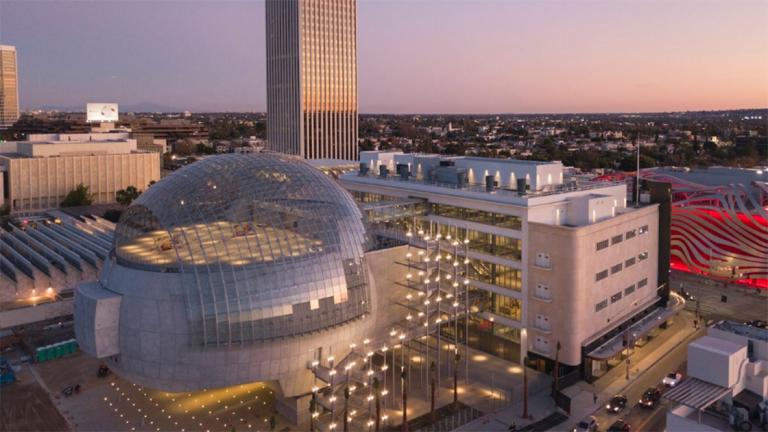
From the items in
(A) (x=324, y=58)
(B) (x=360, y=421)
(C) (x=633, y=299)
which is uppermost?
(A) (x=324, y=58)

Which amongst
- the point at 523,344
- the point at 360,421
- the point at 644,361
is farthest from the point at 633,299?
the point at 360,421

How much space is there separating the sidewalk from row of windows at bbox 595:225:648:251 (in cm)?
881

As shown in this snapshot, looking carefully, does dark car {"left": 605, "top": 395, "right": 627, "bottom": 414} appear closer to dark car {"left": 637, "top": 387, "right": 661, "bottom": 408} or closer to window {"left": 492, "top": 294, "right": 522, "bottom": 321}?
dark car {"left": 637, "top": 387, "right": 661, "bottom": 408}

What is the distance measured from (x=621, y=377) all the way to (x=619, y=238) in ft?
34.3

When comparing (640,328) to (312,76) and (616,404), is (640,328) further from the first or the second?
(312,76)

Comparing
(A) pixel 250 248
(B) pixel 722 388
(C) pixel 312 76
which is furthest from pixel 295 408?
(C) pixel 312 76

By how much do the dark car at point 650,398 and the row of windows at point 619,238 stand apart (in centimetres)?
1030

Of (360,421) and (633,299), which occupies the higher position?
(633,299)

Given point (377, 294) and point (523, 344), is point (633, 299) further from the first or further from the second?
point (377, 294)

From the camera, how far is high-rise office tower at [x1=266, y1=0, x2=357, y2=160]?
433ft

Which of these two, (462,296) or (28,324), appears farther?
(28,324)

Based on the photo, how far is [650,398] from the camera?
3875cm

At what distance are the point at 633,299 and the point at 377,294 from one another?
22.1 m

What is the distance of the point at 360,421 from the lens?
37.0 metres
